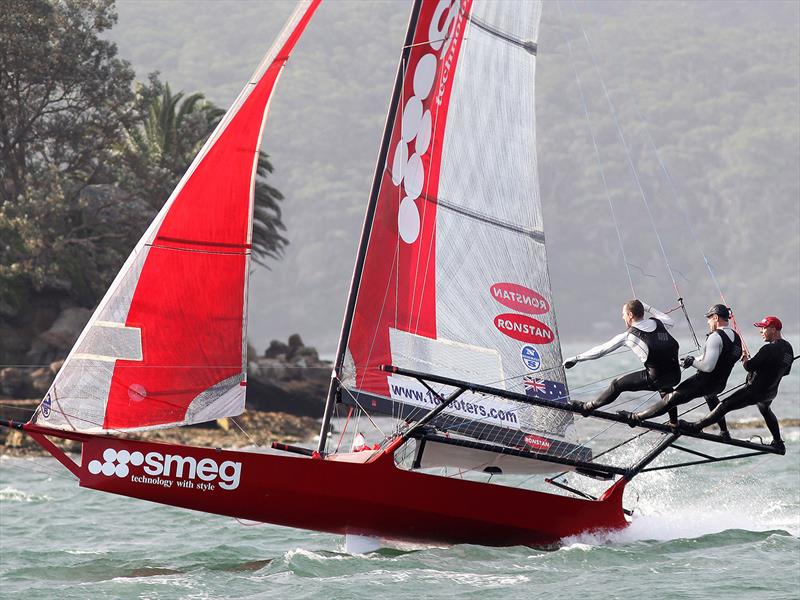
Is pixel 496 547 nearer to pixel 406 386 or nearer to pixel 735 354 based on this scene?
pixel 406 386

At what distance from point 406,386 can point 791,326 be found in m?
165

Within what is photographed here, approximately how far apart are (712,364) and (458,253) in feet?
11.8

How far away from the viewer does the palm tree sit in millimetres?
40406

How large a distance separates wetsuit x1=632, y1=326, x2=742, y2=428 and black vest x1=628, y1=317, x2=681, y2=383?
0.32m

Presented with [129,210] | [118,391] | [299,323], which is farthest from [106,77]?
[299,323]

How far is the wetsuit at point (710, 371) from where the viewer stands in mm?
14516

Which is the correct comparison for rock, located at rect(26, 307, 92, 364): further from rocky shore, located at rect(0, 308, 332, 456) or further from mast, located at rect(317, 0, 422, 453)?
mast, located at rect(317, 0, 422, 453)

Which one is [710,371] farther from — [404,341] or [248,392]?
[248,392]

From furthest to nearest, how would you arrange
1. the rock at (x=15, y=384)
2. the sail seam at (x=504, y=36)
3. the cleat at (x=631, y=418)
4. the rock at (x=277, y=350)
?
the rock at (x=277, y=350) → the rock at (x=15, y=384) → the sail seam at (x=504, y=36) → the cleat at (x=631, y=418)

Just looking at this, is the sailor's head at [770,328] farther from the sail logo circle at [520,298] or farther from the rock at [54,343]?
the rock at [54,343]

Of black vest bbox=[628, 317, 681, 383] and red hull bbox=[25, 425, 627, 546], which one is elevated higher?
black vest bbox=[628, 317, 681, 383]

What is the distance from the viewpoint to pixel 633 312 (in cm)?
1454

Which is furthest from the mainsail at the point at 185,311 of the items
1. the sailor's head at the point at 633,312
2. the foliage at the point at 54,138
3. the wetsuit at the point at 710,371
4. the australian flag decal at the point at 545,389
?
the foliage at the point at 54,138

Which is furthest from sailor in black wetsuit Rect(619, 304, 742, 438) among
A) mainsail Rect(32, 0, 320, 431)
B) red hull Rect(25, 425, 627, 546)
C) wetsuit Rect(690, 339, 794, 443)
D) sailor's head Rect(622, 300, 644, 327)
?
mainsail Rect(32, 0, 320, 431)
